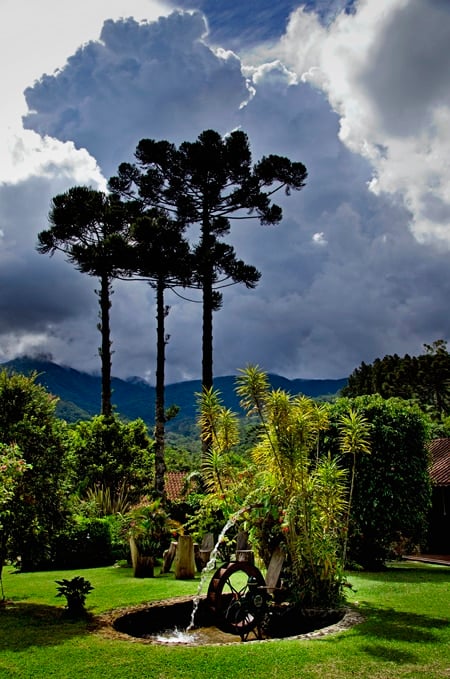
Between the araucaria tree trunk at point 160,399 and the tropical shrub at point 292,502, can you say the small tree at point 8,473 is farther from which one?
the araucaria tree trunk at point 160,399

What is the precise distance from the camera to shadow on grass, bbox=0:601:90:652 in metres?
7.17

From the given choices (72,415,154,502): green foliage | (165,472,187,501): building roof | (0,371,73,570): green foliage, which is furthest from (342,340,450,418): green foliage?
(0,371,73,570): green foliage

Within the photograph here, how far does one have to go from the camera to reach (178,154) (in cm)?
2084

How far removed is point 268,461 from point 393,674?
402 cm

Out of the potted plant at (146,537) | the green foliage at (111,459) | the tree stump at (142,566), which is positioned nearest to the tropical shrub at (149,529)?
the potted plant at (146,537)

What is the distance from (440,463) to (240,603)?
14.5m

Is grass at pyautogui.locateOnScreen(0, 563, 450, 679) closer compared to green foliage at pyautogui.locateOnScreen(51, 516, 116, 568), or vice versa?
grass at pyautogui.locateOnScreen(0, 563, 450, 679)

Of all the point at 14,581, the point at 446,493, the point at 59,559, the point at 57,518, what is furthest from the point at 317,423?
the point at 446,493

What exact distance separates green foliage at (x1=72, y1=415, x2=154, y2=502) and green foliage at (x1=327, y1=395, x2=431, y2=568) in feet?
31.4

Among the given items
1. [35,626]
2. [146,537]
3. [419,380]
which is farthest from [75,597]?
[419,380]

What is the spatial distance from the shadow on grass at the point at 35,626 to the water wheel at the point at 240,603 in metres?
1.81

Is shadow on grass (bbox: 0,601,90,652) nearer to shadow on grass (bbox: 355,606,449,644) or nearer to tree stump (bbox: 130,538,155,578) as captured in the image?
tree stump (bbox: 130,538,155,578)

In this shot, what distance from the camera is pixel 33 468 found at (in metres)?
9.50

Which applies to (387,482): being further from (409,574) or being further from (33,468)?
A: (33,468)
